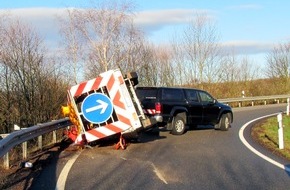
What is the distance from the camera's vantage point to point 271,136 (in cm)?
1691

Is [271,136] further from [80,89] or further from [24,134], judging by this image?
[24,134]

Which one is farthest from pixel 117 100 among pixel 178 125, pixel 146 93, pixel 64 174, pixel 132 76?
pixel 178 125

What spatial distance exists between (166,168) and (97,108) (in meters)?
3.25

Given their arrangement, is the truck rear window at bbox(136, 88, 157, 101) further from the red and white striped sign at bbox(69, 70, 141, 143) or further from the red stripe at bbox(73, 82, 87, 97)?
the red stripe at bbox(73, 82, 87, 97)

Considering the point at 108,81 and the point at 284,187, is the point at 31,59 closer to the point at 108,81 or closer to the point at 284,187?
the point at 108,81

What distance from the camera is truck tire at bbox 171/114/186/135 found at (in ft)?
54.8

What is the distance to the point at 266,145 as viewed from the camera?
14.3m

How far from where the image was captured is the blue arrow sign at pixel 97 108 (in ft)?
39.9

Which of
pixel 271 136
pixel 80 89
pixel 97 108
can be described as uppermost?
pixel 80 89

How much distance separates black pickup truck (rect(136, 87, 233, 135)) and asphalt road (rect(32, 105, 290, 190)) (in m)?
2.27

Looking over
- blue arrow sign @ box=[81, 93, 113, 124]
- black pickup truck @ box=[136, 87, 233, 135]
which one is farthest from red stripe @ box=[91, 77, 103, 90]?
black pickup truck @ box=[136, 87, 233, 135]

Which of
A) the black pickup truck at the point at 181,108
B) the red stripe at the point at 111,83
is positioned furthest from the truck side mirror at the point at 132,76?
the black pickup truck at the point at 181,108

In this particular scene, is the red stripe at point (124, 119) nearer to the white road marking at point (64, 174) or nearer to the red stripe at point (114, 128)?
the red stripe at point (114, 128)

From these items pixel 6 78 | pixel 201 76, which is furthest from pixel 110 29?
pixel 6 78
